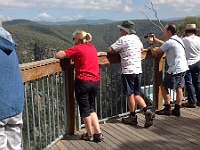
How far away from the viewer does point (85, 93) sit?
3.39 m

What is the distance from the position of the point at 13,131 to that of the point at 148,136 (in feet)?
7.28

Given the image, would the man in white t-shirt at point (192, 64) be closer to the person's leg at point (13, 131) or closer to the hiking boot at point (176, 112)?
the hiking boot at point (176, 112)

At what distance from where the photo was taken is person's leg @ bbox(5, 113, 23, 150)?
6.73ft

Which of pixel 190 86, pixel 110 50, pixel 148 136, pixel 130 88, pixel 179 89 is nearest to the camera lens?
pixel 148 136

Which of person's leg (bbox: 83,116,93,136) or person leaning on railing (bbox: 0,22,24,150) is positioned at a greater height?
person leaning on railing (bbox: 0,22,24,150)

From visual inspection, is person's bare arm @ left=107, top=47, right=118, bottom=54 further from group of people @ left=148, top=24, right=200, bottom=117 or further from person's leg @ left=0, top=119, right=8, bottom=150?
person's leg @ left=0, top=119, right=8, bottom=150

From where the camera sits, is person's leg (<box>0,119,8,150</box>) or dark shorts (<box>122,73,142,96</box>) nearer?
person's leg (<box>0,119,8,150</box>)

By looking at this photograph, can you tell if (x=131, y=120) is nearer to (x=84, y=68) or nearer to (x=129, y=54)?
(x=129, y=54)

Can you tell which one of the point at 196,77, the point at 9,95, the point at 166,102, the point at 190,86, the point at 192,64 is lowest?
the point at 166,102

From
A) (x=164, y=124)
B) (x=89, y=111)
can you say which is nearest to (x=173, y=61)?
(x=164, y=124)

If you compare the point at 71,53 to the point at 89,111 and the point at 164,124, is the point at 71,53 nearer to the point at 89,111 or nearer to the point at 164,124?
the point at 89,111

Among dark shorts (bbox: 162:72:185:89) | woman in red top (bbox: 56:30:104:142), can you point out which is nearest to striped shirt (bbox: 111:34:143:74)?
woman in red top (bbox: 56:30:104:142)

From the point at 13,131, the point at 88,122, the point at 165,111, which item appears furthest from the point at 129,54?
the point at 13,131

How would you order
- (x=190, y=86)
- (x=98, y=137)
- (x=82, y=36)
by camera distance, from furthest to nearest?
(x=190, y=86)
(x=98, y=137)
(x=82, y=36)
